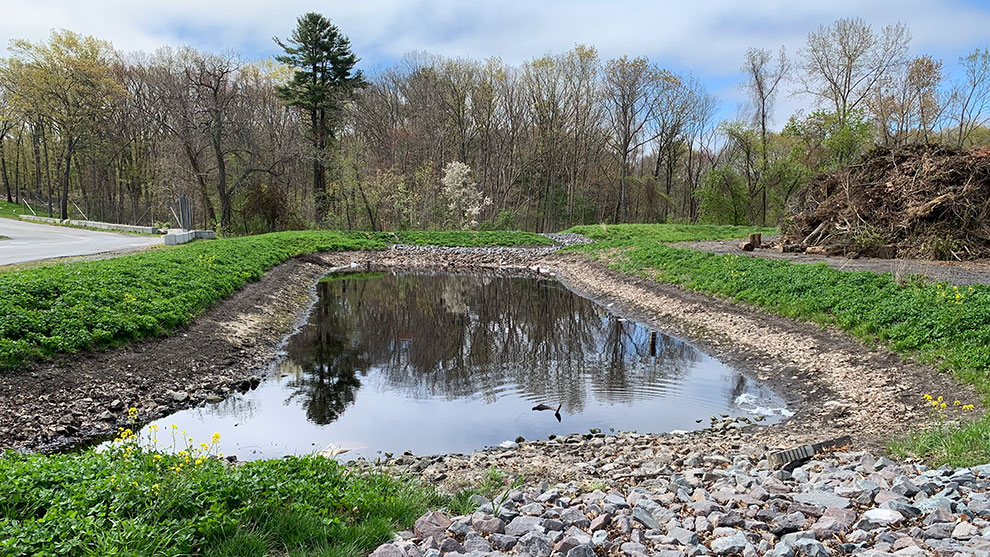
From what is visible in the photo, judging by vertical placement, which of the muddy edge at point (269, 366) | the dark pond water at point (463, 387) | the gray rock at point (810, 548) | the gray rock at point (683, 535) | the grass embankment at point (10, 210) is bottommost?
the dark pond water at point (463, 387)

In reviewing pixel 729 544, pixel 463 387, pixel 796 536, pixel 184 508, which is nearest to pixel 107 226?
pixel 463 387

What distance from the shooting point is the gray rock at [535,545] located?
3.56 m

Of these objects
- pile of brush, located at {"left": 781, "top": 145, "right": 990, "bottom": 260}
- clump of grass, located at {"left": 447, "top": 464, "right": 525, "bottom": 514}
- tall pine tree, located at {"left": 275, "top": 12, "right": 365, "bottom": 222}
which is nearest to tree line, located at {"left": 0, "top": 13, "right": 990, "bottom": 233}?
tall pine tree, located at {"left": 275, "top": 12, "right": 365, "bottom": 222}

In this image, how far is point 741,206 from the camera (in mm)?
40031

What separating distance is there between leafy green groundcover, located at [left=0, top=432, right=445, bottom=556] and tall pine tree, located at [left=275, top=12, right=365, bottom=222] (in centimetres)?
3097

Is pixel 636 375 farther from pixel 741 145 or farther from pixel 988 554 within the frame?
pixel 741 145

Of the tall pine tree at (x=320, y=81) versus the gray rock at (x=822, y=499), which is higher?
the tall pine tree at (x=320, y=81)

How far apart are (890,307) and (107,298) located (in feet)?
44.2

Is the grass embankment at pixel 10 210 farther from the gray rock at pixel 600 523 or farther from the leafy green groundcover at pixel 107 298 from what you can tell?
the gray rock at pixel 600 523

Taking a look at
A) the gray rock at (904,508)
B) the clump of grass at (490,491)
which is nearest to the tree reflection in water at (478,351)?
the clump of grass at (490,491)

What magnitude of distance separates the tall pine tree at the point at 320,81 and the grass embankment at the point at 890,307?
22.4 m

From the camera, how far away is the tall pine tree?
33.6 m

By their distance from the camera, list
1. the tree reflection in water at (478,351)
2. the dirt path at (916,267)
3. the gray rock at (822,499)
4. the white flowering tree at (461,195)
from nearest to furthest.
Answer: the gray rock at (822,499), the tree reflection in water at (478,351), the dirt path at (916,267), the white flowering tree at (461,195)

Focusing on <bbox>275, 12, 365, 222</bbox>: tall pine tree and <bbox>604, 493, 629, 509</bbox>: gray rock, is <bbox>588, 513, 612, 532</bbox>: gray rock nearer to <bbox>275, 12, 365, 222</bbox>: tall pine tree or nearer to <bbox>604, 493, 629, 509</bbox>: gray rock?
<bbox>604, 493, 629, 509</bbox>: gray rock
